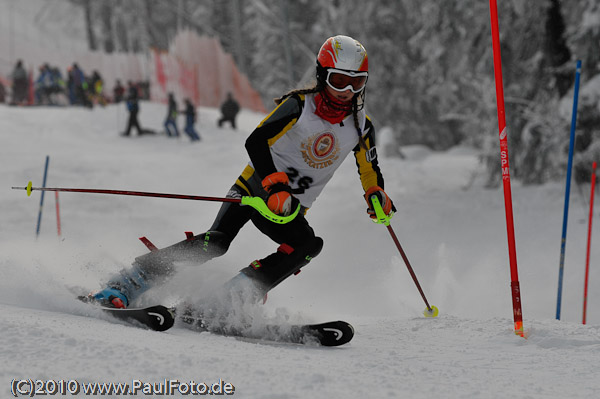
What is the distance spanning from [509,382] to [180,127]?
65.8 feet

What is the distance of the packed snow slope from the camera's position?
235cm

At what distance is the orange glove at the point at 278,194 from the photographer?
347 centimetres

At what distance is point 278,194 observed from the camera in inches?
138

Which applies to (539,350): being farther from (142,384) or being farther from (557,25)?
(557,25)

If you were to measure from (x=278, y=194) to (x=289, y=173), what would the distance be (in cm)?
51

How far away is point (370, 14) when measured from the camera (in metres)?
22.9

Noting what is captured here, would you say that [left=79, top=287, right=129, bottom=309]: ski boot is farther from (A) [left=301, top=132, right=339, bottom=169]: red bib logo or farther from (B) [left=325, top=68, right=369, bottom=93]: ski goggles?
(B) [left=325, top=68, right=369, bottom=93]: ski goggles

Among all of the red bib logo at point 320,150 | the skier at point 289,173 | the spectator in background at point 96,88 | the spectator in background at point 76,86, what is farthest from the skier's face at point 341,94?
the spectator in background at point 96,88

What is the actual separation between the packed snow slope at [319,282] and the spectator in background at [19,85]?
563 cm

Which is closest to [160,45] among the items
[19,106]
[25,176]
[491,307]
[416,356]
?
[19,106]

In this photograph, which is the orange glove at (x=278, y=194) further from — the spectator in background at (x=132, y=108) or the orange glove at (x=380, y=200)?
the spectator in background at (x=132, y=108)

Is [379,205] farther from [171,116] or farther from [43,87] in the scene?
[43,87]

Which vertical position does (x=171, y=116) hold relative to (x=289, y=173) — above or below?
above

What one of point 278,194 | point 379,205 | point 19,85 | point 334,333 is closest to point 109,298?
point 278,194
